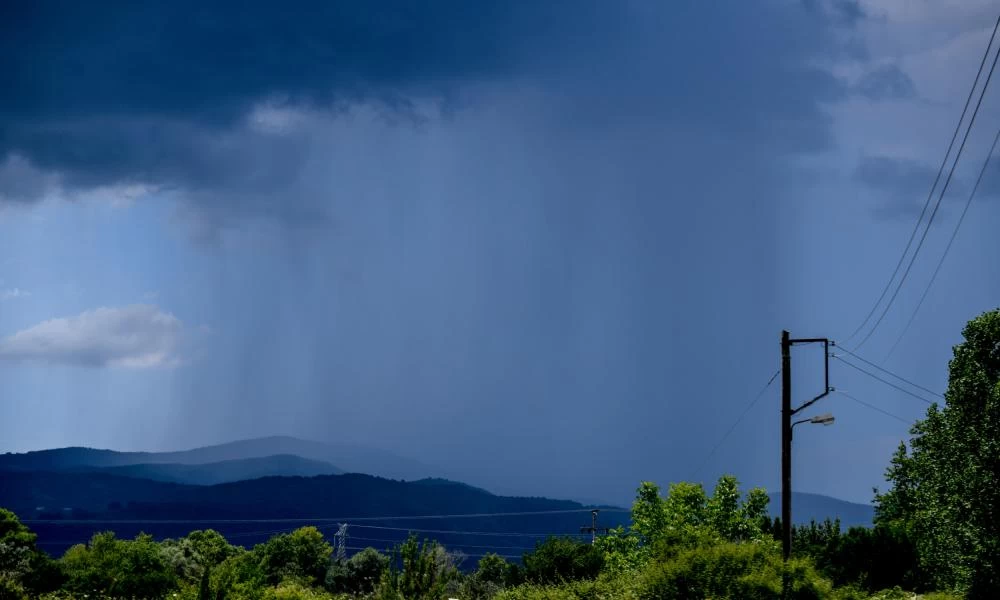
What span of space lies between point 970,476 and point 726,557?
1310 cm

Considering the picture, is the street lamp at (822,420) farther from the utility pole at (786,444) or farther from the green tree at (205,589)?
the green tree at (205,589)

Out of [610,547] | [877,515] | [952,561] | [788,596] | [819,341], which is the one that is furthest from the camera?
[877,515]

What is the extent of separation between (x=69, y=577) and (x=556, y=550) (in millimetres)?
24483

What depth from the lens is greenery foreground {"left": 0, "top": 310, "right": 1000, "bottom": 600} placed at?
2631 centimetres

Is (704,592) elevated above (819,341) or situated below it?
below

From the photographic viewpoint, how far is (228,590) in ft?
78.0

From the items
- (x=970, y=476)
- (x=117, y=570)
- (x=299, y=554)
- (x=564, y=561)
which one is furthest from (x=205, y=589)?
(x=299, y=554)

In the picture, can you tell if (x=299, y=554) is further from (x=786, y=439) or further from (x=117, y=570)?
(x=786, y=439)

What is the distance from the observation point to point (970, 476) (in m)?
35.6

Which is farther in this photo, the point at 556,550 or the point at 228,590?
the point at 556,550

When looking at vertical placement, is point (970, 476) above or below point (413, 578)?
above

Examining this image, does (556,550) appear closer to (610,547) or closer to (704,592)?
(610,547)

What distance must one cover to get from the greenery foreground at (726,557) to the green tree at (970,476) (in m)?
0.05

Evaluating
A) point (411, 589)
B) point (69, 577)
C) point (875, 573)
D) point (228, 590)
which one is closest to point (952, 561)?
point (875, 573)
